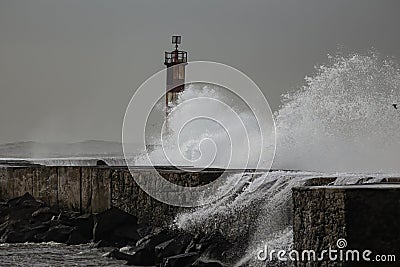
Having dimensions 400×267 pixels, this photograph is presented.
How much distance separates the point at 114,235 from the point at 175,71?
15.9 metres

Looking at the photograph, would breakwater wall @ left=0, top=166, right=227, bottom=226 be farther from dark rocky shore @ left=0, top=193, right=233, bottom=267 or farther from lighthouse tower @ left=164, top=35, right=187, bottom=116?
lighthouse tower @ left=164, top=35, right=187, bottom=116

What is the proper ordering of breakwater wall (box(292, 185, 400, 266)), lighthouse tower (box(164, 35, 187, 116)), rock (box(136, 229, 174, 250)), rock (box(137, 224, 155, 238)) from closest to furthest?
breakwater wall (box(292, 185, 400, 266)) < rock (box(136, 229, 174, 250)) < rock (box(137, 224, 155, 238)) < lighthouse tower (box(164, 35, 187, 116))

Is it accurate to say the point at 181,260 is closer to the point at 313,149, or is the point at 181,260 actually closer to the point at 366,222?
the point at 366,222

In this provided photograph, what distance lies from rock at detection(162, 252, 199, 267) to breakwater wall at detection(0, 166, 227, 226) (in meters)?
0.99

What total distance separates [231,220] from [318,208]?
237cm

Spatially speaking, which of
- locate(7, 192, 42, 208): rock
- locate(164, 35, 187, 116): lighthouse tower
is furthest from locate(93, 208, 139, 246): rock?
locate(164, 35, 187, 116): lighthouse tower

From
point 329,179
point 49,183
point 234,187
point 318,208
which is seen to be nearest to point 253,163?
point 49,183

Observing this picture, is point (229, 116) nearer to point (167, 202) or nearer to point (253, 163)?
point (253, 163)

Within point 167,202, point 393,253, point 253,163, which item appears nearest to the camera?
point 393,253

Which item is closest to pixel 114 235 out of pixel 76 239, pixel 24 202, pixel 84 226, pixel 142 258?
pixel 76 239

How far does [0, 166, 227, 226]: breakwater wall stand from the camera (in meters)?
7.08

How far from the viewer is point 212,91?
20.4 m

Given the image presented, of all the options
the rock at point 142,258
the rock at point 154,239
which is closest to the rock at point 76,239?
the rock at point 154,239

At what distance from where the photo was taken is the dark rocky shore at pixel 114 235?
5907 mm
